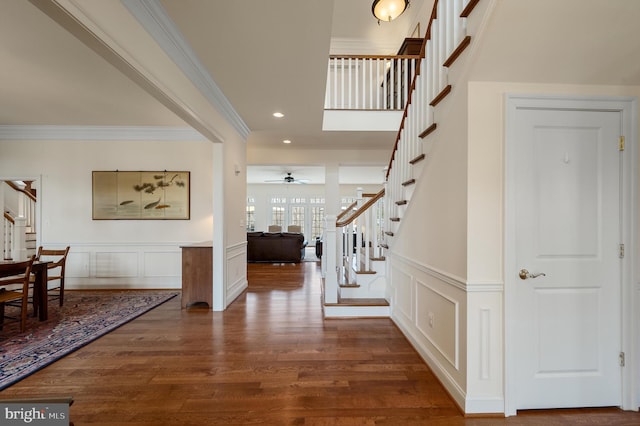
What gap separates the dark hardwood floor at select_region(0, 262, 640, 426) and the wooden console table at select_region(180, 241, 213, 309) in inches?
19.3

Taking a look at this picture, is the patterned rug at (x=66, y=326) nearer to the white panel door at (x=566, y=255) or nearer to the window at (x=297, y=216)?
the white panel door at (x=566, y=255)

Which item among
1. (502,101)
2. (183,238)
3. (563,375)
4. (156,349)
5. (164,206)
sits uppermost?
(502,101)

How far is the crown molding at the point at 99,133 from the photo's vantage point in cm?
459

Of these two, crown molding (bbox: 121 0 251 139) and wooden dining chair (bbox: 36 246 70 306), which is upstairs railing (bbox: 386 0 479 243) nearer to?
crown molding (bbox: 121 0 251 139)

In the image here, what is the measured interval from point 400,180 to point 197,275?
2990 millimetres

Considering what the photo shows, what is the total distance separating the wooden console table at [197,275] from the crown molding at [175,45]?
1938 mm

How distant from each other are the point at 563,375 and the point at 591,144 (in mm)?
1525

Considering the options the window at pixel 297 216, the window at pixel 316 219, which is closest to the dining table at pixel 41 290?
the window at pixel 297 216

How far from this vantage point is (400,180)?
3.00 meters

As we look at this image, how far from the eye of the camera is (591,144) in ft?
5.75

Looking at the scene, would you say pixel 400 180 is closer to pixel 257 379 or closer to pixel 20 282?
pixel 257 379

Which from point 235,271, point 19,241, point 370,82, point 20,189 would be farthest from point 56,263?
point 370,82

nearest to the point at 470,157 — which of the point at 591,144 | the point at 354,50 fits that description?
the point at 591,144

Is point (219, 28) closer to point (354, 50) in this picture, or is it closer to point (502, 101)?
point (502, 101)
